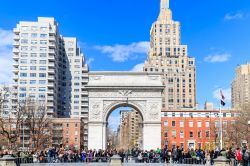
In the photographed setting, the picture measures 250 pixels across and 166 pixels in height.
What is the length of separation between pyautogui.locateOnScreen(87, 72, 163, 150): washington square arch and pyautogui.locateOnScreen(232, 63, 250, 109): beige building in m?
119

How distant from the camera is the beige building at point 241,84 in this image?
17839 cm

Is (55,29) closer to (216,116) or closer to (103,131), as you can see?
(216,116)

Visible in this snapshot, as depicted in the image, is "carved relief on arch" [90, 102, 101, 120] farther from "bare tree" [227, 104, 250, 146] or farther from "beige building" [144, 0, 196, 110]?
"beige building" [144, 0, 196, 110]

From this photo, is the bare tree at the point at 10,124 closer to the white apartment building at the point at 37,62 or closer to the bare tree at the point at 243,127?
the bare tree at the point at 243,127

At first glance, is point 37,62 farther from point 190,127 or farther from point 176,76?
point 190,127

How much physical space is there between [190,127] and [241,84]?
9572 cm

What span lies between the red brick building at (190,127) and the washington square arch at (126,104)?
33.6m

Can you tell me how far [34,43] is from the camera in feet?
403

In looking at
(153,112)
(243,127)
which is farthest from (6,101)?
(243,127)

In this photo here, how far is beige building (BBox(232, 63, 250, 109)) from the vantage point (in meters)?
178

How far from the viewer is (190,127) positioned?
95250 millimetres

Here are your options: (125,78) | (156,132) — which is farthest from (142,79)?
(156,132)

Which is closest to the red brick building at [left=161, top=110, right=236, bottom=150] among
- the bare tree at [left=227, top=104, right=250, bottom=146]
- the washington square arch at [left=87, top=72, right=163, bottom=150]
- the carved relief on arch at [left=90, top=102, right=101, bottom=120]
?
the bare tree at [left=227, top=104, right=250, bottom=146]

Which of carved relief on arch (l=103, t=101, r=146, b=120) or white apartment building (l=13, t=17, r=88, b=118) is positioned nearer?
carved relief on arch (l=103, t=101, r=146, b=120)
